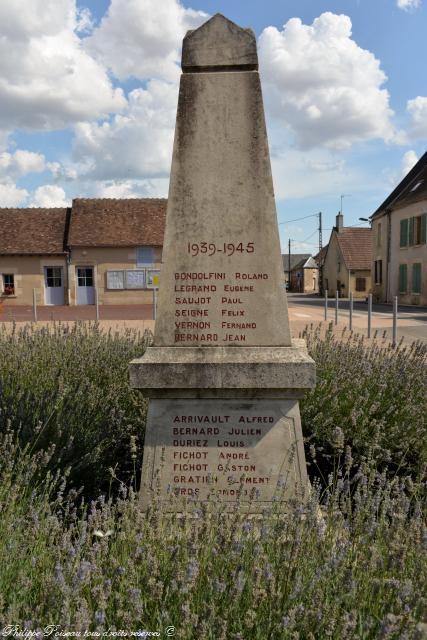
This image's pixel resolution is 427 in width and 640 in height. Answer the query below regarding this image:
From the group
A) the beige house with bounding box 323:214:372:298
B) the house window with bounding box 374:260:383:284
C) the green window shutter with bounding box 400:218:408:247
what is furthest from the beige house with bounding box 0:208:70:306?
the beige house with bounding box 323:214:372:298

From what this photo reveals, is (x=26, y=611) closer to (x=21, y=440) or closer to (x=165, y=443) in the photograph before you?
(x=165, y=443)

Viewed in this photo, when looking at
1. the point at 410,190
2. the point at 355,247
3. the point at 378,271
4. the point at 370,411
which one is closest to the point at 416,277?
the point at 410,190

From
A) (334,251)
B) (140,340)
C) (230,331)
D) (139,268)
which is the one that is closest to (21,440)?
(230,331)

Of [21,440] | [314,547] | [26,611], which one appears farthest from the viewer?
[21,440]

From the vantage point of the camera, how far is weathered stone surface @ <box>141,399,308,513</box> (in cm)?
340

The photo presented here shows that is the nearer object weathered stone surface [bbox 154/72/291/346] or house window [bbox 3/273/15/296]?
weathered stone surface [bbox 154/72/291/346]

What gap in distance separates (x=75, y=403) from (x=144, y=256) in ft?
87.2

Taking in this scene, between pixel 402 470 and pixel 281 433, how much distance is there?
4.95ft

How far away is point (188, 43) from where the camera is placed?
11.4 ft

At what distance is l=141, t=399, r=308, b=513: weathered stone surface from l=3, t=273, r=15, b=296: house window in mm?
28896

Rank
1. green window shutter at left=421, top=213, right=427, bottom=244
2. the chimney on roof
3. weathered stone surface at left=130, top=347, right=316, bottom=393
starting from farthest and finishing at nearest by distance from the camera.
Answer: the chimney on roof < green window shutter at left=421, top=213, right=427, bottom=244 < weathered stone surface at left=130, top=347, right=316, bottom=393

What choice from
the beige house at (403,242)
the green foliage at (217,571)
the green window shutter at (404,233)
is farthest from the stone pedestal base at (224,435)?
the green window shutter at (404,233)

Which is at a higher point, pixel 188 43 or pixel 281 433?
pixel 188 43

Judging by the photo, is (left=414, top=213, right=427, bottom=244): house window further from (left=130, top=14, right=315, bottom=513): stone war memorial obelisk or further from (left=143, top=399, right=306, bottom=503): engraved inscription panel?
(left=143, top=399, right=306, bottom=503): engraved inscription panel
